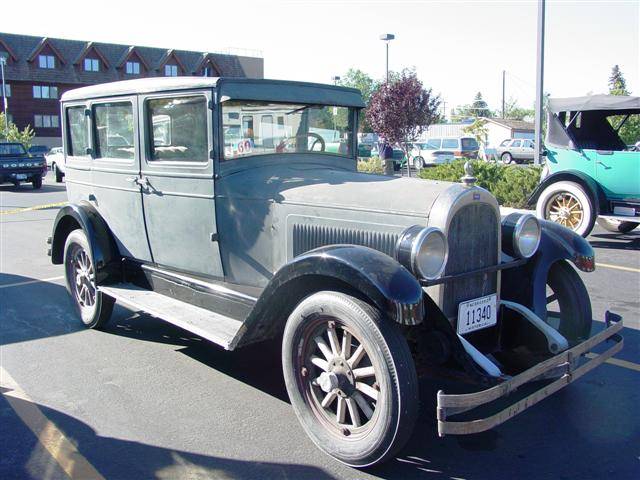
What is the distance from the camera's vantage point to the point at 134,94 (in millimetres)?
4551

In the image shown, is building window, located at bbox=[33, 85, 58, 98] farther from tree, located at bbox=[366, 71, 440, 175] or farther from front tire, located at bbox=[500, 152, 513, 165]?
tree, located at bbox=[366, 71, 440, 175]

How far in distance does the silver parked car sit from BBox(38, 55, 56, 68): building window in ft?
120

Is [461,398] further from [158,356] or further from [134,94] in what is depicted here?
[134,94]

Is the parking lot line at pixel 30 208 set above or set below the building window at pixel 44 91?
below

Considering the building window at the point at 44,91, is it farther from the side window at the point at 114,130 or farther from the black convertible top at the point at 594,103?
the side window at the point at 114,130

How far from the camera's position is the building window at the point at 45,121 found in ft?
159

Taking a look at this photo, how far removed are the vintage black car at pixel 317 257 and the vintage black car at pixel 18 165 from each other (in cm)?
1568

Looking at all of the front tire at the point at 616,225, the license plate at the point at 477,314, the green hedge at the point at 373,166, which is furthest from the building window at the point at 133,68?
the license plate at the point at 477,314

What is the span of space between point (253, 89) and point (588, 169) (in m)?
6.54

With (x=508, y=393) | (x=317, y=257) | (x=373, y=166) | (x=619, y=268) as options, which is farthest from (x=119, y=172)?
(x=373, y=166)

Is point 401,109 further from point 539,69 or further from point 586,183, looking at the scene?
point 586,183

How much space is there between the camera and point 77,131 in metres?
5.46

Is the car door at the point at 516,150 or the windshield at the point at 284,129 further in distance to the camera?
the car door at the point at 516,150

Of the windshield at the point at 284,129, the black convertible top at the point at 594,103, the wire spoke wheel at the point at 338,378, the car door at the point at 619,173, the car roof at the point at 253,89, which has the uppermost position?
the black convertible top at the point at 594,103
